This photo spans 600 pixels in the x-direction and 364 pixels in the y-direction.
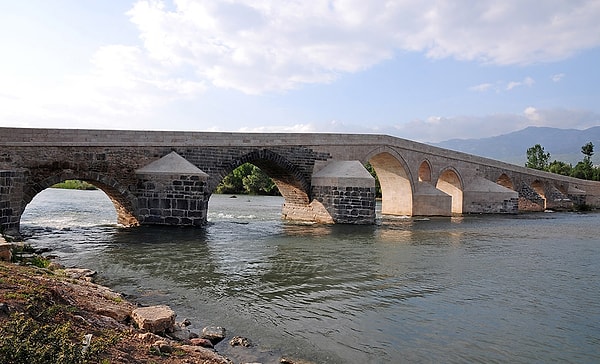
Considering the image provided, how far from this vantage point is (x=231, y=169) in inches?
685

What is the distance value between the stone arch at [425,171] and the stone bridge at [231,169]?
72 mm

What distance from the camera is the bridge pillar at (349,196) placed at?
1872 centimetres

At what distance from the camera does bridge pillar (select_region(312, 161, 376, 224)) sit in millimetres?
18719

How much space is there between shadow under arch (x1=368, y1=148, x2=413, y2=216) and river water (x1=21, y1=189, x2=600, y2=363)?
9.53m

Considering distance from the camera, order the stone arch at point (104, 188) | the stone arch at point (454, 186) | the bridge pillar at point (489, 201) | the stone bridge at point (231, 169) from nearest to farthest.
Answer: the stone arch at point (104, 188) → the stone bridge at point (231, 169) → the bridge pillar at point (489, 201) → the stone arch at point (454, 186)

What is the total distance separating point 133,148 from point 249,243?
203 inches

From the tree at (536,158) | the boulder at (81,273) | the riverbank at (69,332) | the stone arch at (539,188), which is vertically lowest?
the boulder at (81,273)

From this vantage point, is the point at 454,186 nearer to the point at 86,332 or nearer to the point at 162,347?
the point at 162,347

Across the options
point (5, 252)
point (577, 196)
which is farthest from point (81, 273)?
point (577, 196)

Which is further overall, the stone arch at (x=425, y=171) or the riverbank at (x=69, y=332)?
the stone arch at (x=425, y=171)

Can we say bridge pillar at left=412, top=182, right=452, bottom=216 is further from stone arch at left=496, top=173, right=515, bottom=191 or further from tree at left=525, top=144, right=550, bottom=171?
tree at left=525, top=144, right=550, bottom=171

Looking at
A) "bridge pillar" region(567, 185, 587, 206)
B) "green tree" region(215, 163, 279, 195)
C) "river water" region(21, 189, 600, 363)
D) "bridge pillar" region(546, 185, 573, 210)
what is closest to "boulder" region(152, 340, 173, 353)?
"river water" region(21, 189, 600, 363)

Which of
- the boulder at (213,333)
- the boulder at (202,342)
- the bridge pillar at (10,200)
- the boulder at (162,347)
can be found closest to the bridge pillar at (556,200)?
the bridge pillar at (10,200)

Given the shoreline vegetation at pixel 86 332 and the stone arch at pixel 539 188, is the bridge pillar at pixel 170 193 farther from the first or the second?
the stone arch at pixel 539 188
